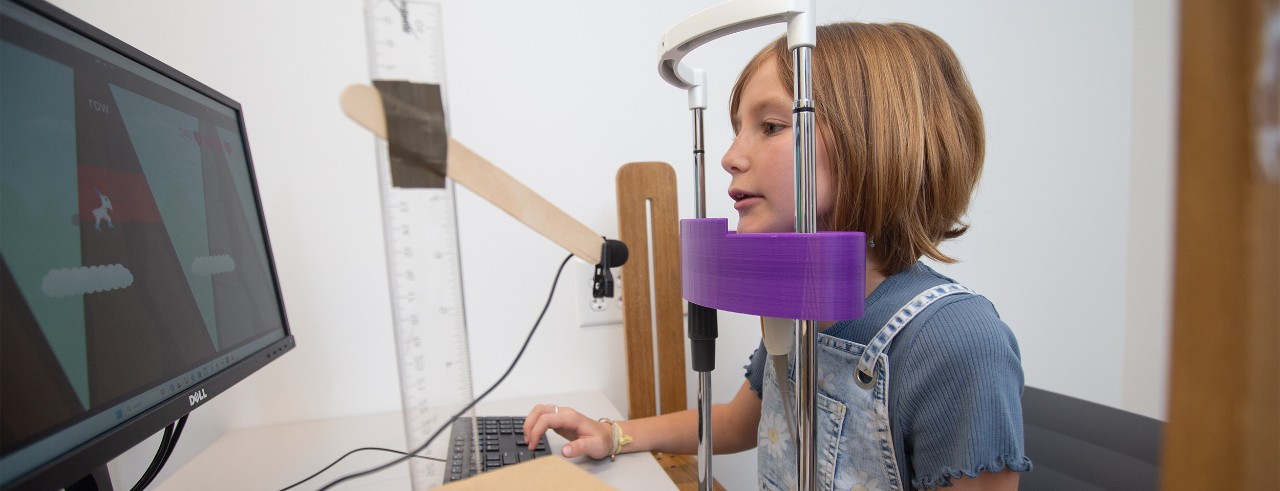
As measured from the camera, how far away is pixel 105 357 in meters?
0.33

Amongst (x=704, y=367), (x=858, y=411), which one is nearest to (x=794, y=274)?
(x=704, y=367)

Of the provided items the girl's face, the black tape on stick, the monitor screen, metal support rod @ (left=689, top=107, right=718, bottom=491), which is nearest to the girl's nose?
the girl's face

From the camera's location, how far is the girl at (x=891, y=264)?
0.43 meters

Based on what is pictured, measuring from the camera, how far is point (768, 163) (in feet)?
1.60

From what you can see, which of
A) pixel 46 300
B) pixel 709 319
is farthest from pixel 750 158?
pixel 46 300

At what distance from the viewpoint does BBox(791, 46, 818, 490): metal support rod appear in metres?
0.31

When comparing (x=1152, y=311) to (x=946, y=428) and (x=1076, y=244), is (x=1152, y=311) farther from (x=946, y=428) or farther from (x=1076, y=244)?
(x=946, y=428)

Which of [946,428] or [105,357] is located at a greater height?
[105,357]

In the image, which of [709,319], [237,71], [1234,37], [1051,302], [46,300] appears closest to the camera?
[1234,37]

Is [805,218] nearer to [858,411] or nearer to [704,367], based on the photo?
[704,367]

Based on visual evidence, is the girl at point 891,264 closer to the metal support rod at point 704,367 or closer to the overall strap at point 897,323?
the overall strap at point 897,323

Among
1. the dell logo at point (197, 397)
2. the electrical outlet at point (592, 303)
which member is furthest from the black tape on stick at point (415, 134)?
the electrical outlet at point (592, 303)

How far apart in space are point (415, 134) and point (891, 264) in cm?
48

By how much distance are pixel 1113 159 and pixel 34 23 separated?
1.75 metres
